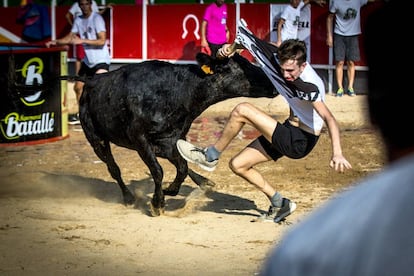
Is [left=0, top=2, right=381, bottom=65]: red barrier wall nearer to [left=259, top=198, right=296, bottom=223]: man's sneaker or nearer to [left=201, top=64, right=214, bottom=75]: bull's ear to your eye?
[left=201, top=64, right=214, bottom=75]: bull's ear

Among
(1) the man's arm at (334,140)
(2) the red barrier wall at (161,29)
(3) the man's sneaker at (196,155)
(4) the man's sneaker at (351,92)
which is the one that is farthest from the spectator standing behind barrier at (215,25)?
A: (1) the man's arm at (334,140)

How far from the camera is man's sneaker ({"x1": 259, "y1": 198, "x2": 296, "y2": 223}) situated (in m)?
7.95

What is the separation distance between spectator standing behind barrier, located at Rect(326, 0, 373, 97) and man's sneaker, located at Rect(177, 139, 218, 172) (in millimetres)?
8363

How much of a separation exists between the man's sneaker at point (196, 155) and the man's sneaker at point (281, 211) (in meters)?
0.67

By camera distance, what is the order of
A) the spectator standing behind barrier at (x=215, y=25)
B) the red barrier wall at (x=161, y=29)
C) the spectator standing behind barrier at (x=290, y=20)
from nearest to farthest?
1. the spectator standing behind barrier at (x=290, y=20)
2. the spectator standing behind barrier at (x=215, y=25)
3. the red barrier wall at (x=161, y=29)

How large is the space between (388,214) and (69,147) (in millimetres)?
11449

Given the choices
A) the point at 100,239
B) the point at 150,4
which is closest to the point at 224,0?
the point at 150,4

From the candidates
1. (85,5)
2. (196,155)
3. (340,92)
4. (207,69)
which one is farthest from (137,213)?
(340,92)

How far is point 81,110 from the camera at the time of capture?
884cm

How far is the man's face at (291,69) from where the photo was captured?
→ 7.32 metres

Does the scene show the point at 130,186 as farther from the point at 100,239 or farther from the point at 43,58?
the point at 43,58

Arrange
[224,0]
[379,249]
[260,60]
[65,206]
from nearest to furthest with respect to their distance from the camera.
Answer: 1. [379,249]
2. [260,60]
3. [65,206]
4. [224,0]

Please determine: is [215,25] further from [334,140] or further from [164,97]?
[334,140]

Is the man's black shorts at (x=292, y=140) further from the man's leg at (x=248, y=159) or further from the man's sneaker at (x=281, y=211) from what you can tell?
the man's sneaker at (x=281, y=211)
